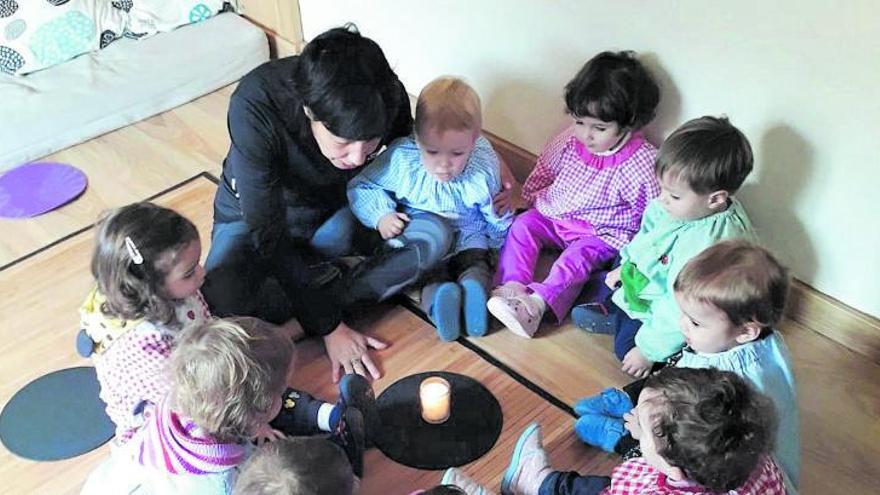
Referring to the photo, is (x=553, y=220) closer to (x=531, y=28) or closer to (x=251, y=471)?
(x=531, y=28)

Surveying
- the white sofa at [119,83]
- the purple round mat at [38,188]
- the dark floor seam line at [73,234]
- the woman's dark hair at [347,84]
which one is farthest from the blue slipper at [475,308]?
the white sofa at [119,83]

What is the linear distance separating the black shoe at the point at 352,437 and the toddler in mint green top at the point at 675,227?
0.55m

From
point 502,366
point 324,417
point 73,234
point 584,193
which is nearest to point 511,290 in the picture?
point 502,366

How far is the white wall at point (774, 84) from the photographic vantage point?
157 cm

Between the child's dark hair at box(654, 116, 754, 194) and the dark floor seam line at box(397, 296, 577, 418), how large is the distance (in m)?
0.48

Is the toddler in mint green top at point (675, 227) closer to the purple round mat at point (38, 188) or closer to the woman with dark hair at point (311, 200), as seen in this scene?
the woman with dark hair at point (311, 200)

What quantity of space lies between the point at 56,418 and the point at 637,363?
114 cm

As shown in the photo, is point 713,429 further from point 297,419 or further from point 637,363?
point 297,419

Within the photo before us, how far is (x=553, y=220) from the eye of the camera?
2021 mm

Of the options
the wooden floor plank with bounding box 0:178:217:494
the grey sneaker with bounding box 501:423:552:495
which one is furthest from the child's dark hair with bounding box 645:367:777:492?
the wooden floor plank with bounding box 0:178:217:494

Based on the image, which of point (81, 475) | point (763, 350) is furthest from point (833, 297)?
point (81, 475)

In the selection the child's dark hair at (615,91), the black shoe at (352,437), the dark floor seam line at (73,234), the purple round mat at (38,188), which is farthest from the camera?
the purple round mat at (38,188)

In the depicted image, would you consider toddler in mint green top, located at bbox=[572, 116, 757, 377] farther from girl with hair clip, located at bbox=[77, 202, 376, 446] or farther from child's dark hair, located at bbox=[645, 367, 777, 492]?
girl with hair clip, located at bbox=[77, 202, 376, 446]

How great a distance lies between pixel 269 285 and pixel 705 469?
106 cm
